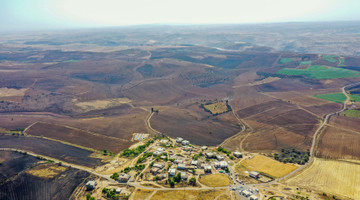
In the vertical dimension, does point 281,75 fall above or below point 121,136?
above

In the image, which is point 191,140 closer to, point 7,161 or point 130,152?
point 130,152

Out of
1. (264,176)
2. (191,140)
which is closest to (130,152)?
(191,140)

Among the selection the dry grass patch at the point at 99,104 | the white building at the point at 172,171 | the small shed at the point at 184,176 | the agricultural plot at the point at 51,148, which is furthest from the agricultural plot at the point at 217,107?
the agricultural plot at the point at 51,148

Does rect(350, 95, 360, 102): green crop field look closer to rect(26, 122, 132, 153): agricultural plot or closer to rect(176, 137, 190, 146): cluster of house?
rect(176, 137, 190, 146): cluster of house

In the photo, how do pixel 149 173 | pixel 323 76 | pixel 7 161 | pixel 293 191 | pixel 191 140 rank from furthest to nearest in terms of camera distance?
1. pixel 323 76
2. pixel 191 140
3. pixel 7 161
4. pixel 149 173
5. pixel 293 191

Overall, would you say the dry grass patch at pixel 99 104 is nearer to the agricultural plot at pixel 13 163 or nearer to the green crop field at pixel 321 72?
the agricultural plot at pixel 13 163
